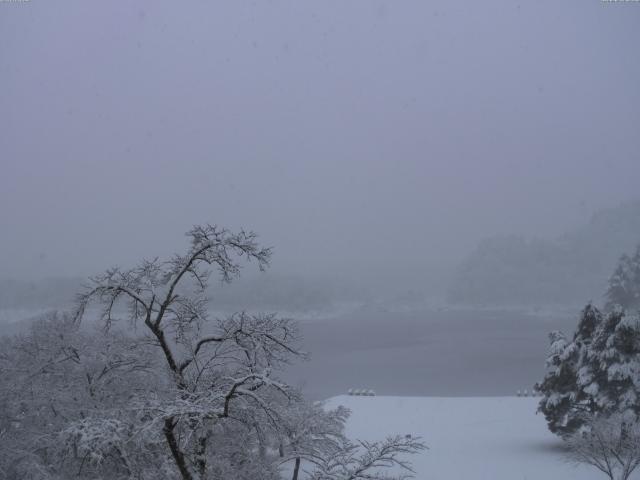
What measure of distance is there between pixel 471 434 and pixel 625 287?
32.7m

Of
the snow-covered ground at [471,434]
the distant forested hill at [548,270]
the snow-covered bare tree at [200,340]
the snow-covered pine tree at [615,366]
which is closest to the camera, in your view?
the snow-covered bare tree at [200,340]

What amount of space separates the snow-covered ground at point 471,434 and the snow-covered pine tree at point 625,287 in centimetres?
2498

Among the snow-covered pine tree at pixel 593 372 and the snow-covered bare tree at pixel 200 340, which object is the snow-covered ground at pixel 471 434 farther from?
the snow-covered bare tree at pixel 200 340

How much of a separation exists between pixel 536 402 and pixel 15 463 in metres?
22.1

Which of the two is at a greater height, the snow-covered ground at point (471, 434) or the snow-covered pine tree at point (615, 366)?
the snow-covered pine tree at point (615, 366)

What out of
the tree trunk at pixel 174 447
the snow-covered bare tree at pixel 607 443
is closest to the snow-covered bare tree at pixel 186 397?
the tree trunk at pixel 174 447

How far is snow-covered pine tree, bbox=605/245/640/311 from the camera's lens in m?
45.2

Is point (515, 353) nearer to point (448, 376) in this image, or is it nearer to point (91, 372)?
point (448, 376)

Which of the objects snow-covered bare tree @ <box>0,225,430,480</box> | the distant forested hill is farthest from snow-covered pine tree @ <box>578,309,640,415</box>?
the distant forested hill

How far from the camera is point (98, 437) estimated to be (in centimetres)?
492

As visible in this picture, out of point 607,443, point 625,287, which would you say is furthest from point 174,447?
point 625,287

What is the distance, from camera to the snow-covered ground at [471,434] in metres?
15.2

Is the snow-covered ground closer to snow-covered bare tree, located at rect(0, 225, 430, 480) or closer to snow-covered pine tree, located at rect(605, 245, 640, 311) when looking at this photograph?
snow-covered bare tree, located at rect(0, 225, 430, 480)

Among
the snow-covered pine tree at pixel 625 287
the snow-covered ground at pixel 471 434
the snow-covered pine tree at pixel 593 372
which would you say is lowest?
the snow-covered ground at pixel 471 434
